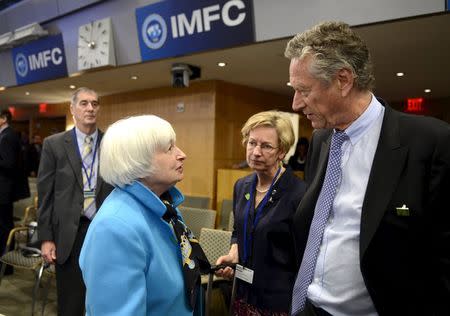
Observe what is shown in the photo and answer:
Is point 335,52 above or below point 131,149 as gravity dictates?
above

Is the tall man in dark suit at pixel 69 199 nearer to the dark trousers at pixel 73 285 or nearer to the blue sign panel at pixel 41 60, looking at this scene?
the dark trousers at pixel 73 285

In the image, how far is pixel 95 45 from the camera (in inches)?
212

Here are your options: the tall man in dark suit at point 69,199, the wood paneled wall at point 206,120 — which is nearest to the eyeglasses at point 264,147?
the tall man in dark suit at point 69,199

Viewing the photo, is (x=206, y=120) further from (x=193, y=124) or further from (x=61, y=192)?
(x=61, y=192)

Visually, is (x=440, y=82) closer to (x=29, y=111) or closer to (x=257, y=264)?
(x=257, y=264)

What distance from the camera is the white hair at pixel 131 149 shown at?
1238 mm

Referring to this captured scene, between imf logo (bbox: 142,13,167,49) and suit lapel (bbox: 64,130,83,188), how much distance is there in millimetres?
2640

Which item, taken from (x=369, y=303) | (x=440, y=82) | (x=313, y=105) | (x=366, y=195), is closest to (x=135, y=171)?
(x=313, y=105)

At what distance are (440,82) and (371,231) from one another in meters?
6.09

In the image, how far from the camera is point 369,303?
109 cm

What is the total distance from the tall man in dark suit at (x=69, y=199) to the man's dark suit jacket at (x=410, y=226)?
1805 mm

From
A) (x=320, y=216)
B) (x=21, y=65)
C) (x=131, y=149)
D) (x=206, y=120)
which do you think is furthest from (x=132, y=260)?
(x=21, y=65)

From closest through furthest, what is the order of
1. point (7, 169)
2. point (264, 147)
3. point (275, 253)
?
point (275, 253) → point (264, 147) → point (7, 169)

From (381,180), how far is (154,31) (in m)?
4.28
